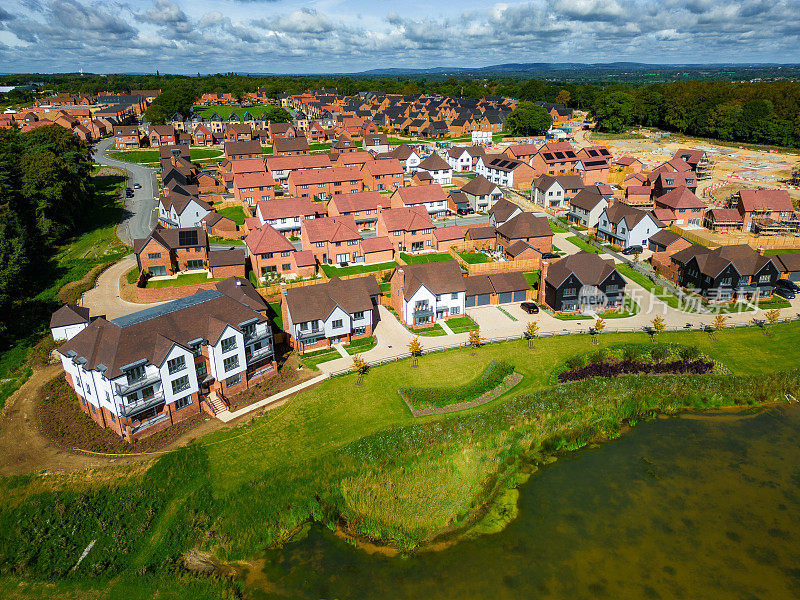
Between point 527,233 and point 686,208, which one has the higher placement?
point 686,208

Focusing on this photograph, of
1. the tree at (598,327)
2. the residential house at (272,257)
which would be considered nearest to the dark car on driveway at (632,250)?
the tree at (598,327)

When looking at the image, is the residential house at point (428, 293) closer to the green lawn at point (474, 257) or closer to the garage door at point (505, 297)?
the garage door at point (505, 297)

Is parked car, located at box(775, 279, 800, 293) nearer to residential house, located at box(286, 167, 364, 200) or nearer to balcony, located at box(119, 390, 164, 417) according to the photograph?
balcony, located at box(119, 390, 164, 417)

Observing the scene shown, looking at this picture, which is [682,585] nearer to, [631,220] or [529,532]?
[529,532]

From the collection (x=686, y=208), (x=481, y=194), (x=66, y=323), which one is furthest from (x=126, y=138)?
(x=686, y=208)

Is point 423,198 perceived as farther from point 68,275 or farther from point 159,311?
point 68,275

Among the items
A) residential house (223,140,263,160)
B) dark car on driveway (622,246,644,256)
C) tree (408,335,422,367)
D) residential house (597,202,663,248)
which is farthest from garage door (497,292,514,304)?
residential house (223,140,263,160)
